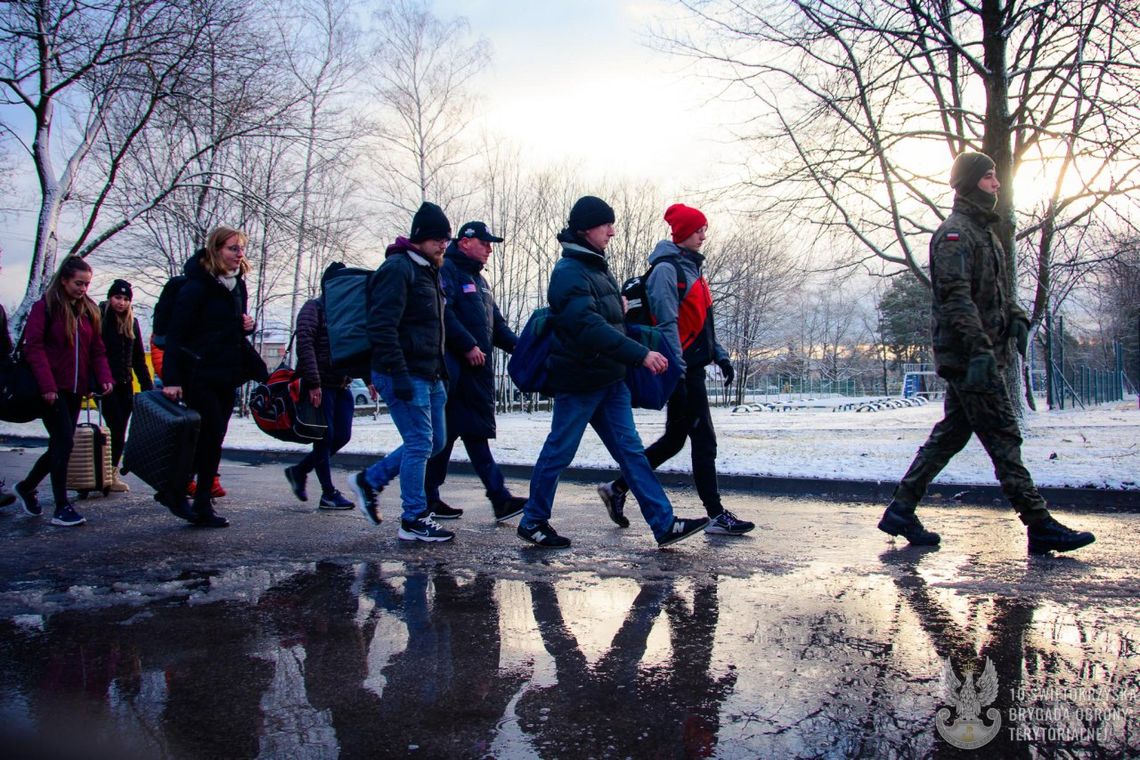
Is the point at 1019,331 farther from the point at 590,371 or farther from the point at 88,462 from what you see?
the point at 88,462

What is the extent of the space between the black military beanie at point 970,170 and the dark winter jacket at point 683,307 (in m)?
1.56

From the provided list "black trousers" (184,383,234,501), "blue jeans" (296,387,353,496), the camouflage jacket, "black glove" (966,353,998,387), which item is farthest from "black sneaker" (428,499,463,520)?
"black glove" (966,353,998,387)

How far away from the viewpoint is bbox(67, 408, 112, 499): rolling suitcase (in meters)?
7.29

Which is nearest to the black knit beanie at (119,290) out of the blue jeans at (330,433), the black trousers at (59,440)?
the black trousers at (59,440)

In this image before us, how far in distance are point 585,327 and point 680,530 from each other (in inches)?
50.2

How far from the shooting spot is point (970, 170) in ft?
16.6

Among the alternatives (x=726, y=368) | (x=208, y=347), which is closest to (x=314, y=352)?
(x=208, y=347)

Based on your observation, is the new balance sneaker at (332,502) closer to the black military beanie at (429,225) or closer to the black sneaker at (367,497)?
the black sneaker at (367,497)

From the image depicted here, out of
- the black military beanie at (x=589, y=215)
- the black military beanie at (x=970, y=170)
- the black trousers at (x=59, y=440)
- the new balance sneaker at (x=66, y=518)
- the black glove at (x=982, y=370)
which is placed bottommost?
the new balance sneaker at (x=66, y=518)

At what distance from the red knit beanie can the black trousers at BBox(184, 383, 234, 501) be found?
3.18m

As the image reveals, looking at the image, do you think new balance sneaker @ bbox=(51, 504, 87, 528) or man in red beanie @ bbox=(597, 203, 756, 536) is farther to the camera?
new balance sneaker @ bbox=(51, 504, 87, 528)

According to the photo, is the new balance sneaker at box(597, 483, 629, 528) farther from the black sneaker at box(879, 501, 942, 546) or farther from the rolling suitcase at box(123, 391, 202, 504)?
the rolling suitcase at box(123, 391, 202, 504)

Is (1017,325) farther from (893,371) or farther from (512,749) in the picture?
(893,371)

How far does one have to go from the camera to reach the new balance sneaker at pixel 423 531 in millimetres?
5250
